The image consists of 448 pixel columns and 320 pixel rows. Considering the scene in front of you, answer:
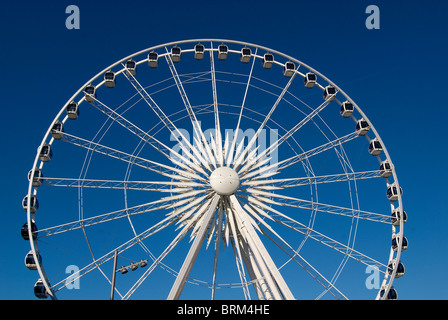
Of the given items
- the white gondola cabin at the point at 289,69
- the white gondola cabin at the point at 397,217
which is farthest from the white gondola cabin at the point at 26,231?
the white gondola cabin at the point at 397,217

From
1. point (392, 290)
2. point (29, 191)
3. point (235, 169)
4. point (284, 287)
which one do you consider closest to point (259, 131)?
point (235, 169)

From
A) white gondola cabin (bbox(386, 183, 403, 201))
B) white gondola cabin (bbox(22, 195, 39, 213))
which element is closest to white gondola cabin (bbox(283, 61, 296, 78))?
white gondola cabin (bbox(386, 183, 403, 201))

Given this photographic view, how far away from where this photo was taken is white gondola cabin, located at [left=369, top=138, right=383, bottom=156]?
2578cm

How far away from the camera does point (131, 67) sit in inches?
1032

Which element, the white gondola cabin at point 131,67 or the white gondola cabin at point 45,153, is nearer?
the white gondola cabin at point 45,153

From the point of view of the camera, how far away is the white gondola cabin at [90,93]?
2533cm

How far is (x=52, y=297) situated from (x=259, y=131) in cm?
1318

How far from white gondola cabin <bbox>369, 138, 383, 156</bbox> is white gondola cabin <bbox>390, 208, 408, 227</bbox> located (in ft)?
10.9

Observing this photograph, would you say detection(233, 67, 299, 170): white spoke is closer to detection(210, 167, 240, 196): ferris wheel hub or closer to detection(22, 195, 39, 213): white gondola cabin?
detection(210, 167, 240, 196): ferris wheel hub

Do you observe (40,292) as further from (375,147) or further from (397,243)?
(375,147)

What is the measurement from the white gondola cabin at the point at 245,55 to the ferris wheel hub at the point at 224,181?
7751mm

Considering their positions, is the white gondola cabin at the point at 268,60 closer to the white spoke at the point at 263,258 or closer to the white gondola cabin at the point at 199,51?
the white gondola cabin at the point at 199,51

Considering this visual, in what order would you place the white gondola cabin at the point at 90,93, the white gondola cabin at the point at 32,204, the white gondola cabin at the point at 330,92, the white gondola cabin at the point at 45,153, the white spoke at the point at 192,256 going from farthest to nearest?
the white gondola cabin at the point at 330,92, the white gondola cabin at the point at 90,93, the white gondola cabin at the point at 45,153, the white gondola cabin at the point at 32,204, the white spoke at the point at 192,256

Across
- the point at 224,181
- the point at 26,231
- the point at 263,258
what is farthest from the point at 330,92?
the point at 26,231
